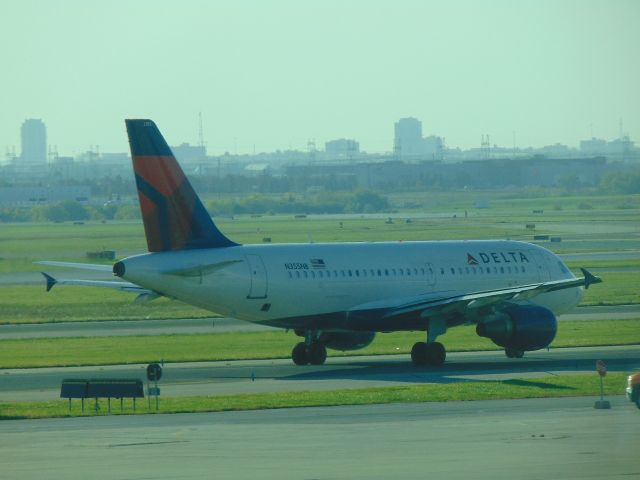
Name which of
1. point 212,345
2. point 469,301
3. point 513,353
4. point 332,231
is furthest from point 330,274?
point 332,231

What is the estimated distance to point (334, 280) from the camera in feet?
166

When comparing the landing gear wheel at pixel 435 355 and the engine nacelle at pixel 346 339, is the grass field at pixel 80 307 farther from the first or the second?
the landing gear wheel at pixel 435 355

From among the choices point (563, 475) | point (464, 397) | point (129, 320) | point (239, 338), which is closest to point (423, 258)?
point (239, 338)

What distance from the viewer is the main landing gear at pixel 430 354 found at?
49709 mm

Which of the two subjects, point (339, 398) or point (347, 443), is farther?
point (339, 398)

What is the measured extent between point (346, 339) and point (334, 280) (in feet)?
10.2

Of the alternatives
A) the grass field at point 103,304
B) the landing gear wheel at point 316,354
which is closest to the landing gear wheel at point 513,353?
the landing gear wheel at point 316,354

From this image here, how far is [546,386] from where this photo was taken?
4156 centimetres

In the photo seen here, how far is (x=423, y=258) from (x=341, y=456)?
2465 cm

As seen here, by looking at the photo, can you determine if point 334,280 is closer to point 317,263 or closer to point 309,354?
point 317,263

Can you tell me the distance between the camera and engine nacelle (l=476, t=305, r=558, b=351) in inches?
1966

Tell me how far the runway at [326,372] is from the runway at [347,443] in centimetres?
628

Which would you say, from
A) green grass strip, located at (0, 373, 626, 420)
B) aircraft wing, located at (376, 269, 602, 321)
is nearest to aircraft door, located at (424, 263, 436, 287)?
aircraft wing, located at (376, 269, 602, 321)

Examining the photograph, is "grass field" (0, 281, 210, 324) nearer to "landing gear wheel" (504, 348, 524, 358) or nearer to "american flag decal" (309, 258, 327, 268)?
"american flag decal" (309, 258, 327, 268)
